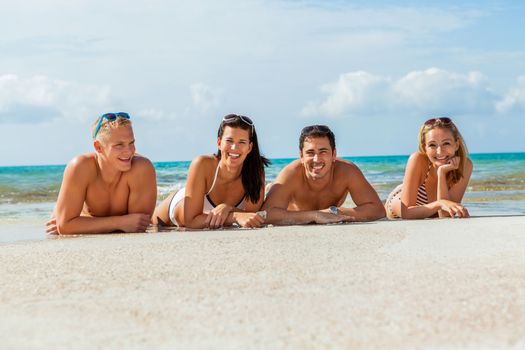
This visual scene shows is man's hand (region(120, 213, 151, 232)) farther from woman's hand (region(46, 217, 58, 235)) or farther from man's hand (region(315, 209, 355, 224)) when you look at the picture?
man's hand (region(315, 209, 355, 224))

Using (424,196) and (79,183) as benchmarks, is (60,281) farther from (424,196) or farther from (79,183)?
(424,196)

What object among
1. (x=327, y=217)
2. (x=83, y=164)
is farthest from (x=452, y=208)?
(x=83, y=164)

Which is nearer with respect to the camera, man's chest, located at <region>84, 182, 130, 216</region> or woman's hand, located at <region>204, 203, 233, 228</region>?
woman's hand, located at <region>204, 203, 233, 228</region>

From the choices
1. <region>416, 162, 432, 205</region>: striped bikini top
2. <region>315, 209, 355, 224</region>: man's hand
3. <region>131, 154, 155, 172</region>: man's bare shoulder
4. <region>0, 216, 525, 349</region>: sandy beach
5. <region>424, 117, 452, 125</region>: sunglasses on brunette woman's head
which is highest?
<region>424, 117, 452, 125</region>: sunglasses on brunette woman's head

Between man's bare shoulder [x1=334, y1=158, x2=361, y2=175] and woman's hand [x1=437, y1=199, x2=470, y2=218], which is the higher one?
man's bare shoulder [x1=334, y1=158, x2=361, y2=175]

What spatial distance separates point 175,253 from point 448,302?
Result: 215 cm

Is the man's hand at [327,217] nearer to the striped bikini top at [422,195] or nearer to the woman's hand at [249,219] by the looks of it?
the woman's hand at [249,219]

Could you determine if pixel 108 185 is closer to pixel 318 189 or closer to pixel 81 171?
pixel 81 171

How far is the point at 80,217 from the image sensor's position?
668cm

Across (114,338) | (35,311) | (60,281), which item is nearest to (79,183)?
(60,281)

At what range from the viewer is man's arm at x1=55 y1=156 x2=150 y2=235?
21.6 ft

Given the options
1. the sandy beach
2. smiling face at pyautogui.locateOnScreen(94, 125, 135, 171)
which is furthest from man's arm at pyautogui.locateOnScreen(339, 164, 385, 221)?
smiling face at pyautogui.locateOnScreen(94, 125, 135, 171)

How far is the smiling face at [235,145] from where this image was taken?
6676 millimetres

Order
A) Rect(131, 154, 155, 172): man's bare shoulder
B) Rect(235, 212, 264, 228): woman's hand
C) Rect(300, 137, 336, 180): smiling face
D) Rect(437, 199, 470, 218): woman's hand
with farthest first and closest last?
1. Rect(437, 199, 470, 218): woman's hand
2. Rect(300, 137, 336, 180): smiling face
3. Rect(131, 154, 155, 172): man's bare shoulder
4. Rect(235, 212, 264, 228): woman's hand
